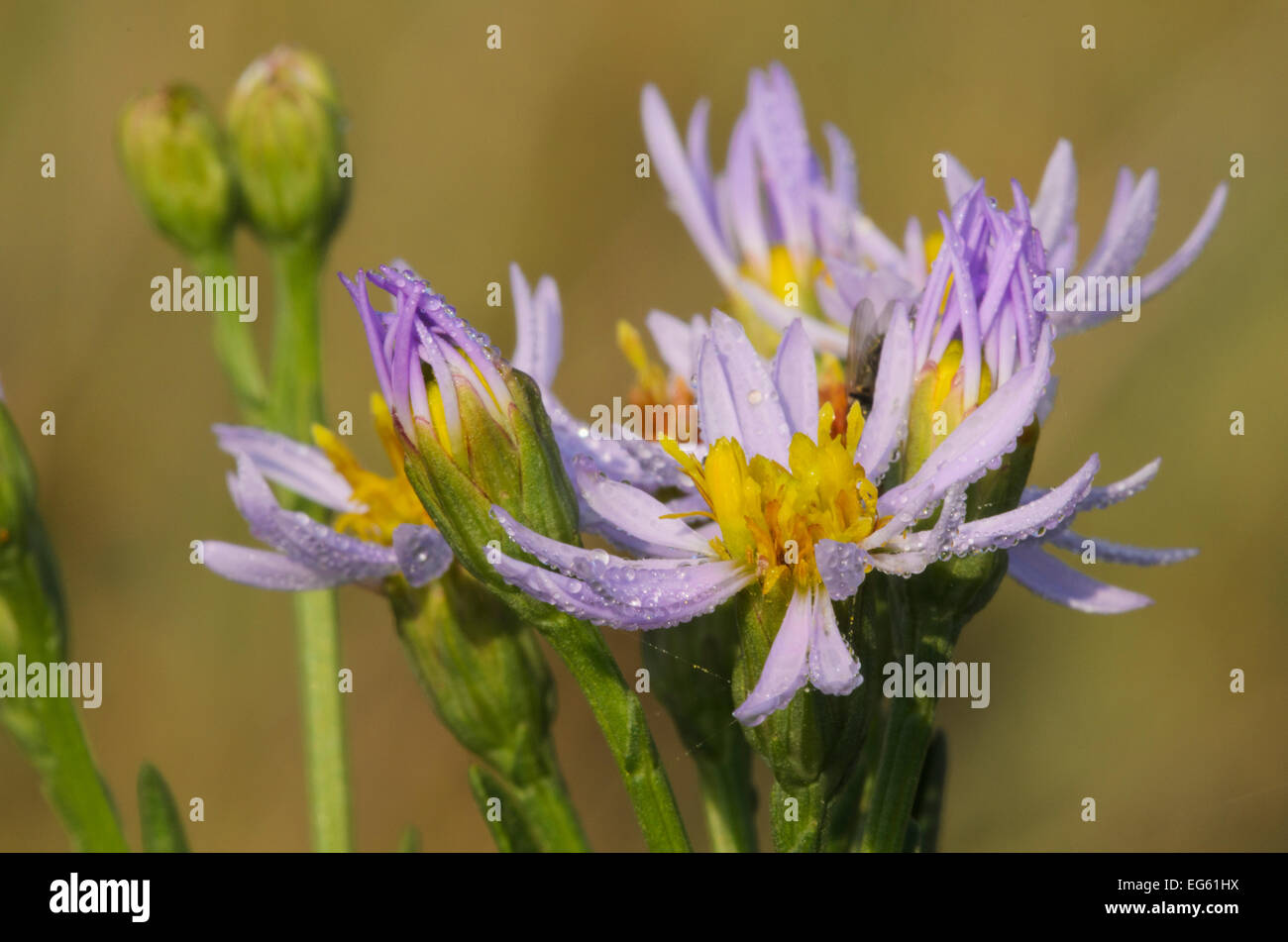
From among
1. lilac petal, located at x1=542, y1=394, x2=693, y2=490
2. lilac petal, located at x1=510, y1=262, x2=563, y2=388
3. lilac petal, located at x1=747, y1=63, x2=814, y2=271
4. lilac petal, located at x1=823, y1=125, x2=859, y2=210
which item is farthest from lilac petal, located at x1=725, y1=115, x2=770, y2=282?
lilac petal, located at x1=542, y1=394, x2=693, y2=490

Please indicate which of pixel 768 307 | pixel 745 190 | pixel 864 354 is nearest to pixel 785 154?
pixel 745 190

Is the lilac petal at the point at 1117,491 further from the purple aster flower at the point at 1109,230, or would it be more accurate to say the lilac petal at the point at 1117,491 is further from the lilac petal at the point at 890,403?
the purple aster flower at the point at 1109,230

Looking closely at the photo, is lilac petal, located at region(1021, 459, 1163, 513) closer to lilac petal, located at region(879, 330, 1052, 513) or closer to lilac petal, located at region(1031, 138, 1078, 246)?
lilac petal, located at region(879, 330, 1052, 513)

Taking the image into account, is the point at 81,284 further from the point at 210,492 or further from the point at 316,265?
the point at 316,265

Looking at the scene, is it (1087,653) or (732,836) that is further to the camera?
(1087,653)

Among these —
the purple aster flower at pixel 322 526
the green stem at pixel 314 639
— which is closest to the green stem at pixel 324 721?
the green stem at pixel 314 639
